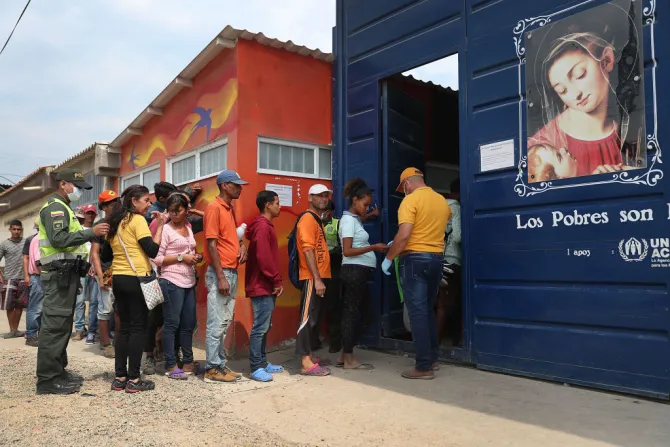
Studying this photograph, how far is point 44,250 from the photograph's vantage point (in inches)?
182

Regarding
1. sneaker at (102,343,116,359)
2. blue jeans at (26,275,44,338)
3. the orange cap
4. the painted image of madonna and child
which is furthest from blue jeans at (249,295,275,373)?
blue jeans at (26,275,44,338)

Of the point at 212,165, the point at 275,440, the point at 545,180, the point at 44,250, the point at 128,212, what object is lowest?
the point at 275,440

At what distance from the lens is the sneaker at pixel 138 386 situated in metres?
4.50

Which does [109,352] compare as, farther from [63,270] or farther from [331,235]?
[331,235]

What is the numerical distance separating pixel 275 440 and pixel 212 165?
4.22 m

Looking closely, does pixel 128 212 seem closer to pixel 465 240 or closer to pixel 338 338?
pixel 338 338

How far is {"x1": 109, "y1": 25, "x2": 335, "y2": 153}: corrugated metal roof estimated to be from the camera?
6281 mm

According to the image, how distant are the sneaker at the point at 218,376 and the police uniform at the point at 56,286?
124 centimetres

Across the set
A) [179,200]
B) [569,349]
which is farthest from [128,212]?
[569,349]

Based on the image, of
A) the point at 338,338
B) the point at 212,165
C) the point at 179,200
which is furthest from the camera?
the point at 212,165

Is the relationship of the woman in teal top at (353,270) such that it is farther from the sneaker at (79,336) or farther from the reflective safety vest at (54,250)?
the sneaker at (79,336)

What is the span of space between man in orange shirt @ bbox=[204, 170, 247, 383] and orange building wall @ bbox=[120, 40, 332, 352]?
1.00m

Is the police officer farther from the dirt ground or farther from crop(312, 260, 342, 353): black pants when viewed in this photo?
crop(312, 260, 342, 353): black pants

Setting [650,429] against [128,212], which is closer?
[650,429]
